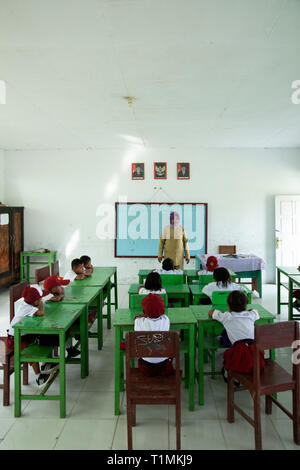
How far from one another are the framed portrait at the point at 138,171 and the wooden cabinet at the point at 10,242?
253 cm

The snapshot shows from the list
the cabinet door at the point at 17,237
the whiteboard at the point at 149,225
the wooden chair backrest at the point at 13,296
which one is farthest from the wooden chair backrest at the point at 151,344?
the cabinet door at the point at 17,237

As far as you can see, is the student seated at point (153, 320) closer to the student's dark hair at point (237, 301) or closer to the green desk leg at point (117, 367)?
the green desk leg at point (117, 367)

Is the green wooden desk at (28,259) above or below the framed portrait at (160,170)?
below

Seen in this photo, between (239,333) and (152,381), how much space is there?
2.44 ft

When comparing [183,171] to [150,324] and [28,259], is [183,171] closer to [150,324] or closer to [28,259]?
[28,259]

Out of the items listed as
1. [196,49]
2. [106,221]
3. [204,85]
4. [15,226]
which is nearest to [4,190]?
[15,226]

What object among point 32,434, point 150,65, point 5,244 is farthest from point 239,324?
point 5,244

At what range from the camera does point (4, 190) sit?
23.9ft

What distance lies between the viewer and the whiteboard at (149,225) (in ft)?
23.2

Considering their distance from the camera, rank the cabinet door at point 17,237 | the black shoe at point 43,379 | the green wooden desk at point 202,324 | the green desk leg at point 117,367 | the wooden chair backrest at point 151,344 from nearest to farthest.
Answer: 1. the wooden chair backrest at point 151,344
2. the green desk leg at point 117,367
3. the green wooden desk at point 202,324
4. the black shoe at point 43,379
5. the cabinet door at point 17,237

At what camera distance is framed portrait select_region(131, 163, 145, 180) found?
7047mm

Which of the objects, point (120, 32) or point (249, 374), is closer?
point (249, 374)

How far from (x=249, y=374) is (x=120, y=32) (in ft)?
8.57

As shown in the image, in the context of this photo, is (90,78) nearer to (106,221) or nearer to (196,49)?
(196,49)
